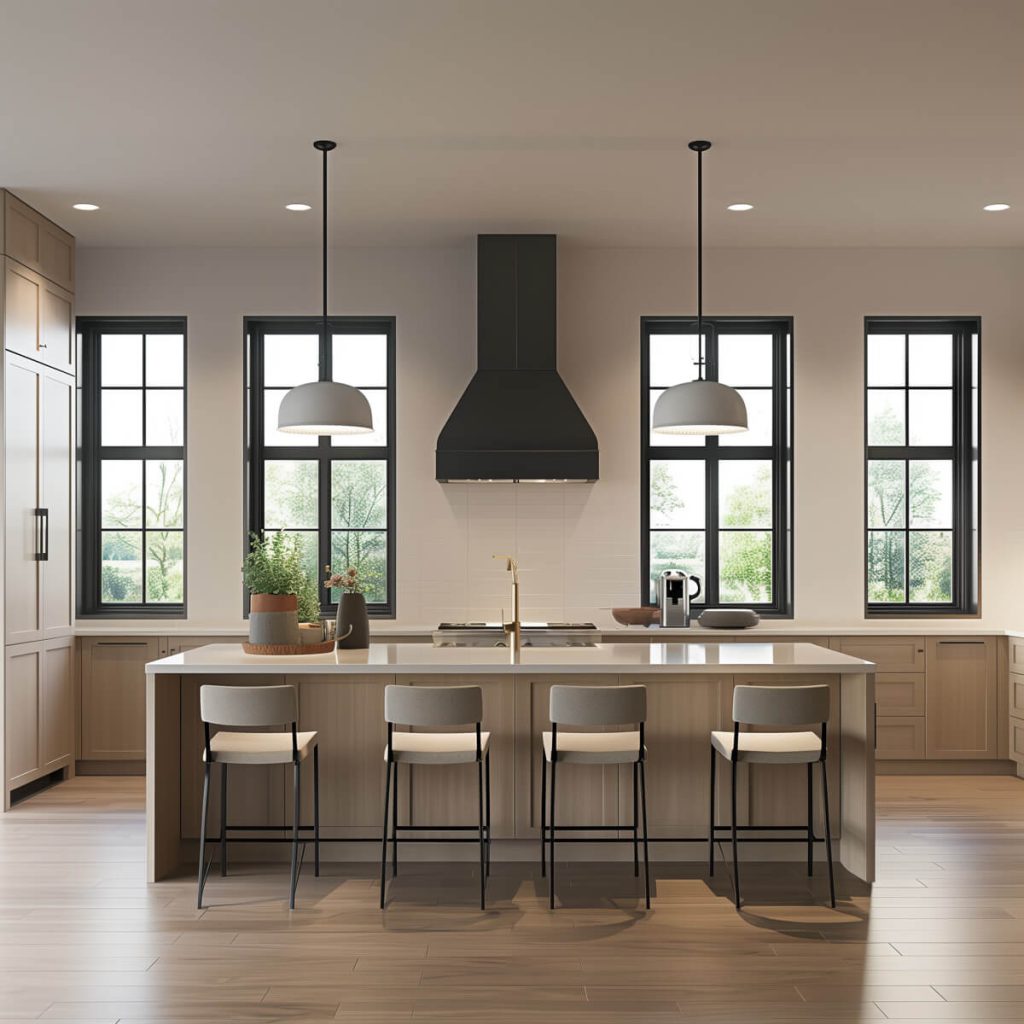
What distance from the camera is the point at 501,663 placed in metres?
4.53

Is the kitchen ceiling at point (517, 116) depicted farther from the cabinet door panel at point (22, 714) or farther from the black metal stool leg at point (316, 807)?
the black metal stool leg at point (316, 807)

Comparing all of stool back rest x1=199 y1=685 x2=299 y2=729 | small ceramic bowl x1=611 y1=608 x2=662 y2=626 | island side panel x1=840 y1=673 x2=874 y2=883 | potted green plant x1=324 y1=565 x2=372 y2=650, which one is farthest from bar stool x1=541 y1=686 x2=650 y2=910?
small ceramic bowl x1=611 y1=608 x2=662 y2=626

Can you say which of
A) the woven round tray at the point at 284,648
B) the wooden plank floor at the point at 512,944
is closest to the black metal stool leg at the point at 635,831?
the wooden plank floor at the point at 512,944

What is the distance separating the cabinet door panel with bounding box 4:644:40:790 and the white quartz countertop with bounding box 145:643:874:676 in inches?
63.2

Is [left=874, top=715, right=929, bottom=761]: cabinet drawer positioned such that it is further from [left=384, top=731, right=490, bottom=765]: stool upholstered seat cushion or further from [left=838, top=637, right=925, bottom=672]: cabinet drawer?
[left=384, top=731, right=490, bottom=765]: stool upholstered seat cushion

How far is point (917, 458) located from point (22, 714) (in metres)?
5.67

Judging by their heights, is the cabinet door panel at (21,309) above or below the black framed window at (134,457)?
above

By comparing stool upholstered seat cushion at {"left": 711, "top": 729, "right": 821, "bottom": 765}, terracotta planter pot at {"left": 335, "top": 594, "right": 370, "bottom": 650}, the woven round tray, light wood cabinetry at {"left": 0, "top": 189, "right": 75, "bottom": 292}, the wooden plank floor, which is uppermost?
light wood cabinetry at {"left": 0, "top": 189, "right": 75, "bottom": 292}

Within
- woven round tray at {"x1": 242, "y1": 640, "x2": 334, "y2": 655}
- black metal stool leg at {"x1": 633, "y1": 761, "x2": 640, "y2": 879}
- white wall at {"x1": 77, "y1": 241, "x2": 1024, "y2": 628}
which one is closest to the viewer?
black metal stool leg at {"x1": 633, "y1": 761, "x2": 640, "y2": 879}

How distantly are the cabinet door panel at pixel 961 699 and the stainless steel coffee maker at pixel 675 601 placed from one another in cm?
151

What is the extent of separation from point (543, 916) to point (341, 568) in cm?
349

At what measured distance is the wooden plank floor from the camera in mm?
3273

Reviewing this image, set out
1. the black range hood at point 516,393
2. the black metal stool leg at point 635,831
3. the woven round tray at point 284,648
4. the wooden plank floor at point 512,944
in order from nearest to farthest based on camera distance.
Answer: the wooden plank floor at point 512,944
the black metal stool leg at point 635,831
the woven round tray at point 284,648
the black range hood at point 516,393

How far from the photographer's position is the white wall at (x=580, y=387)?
22.9ft
